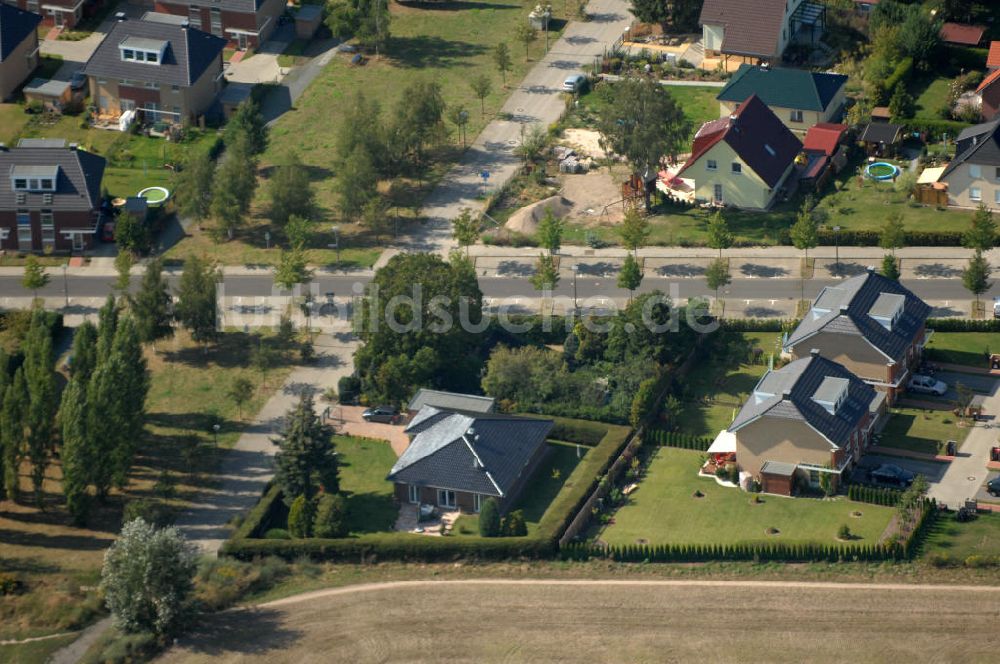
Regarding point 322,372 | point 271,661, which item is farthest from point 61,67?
point 271,661

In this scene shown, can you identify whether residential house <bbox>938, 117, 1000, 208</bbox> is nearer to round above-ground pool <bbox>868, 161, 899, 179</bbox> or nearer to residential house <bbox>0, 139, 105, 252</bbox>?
round above-ground pool <bbox>868, 161, 899, 179</bbox>

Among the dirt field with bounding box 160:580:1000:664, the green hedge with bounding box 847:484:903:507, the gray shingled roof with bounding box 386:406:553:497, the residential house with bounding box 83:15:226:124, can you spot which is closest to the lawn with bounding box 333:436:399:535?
the gray shingled roof with bounding box 386:406:553:497

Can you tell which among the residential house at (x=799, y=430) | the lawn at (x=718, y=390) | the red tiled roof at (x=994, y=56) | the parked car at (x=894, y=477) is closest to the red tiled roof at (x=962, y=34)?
the red tiled roof at (x=994, y=56)

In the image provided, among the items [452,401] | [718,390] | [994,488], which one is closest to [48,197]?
[452,401]

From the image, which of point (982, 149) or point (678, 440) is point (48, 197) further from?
point (982, 149)

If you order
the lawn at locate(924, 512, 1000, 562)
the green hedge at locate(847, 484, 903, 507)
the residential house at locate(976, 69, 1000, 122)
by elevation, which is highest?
the residential house at locate(976, 69, 1000, 122)

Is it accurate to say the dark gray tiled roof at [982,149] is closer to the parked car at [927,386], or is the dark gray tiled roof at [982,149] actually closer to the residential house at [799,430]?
the parked car at [927,386]

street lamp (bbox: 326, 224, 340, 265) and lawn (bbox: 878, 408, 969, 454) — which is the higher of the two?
street lamp (bbox: 326, 224, 340, 265)

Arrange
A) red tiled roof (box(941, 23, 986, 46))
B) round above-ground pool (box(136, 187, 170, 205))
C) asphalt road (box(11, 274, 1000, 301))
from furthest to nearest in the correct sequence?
red tiled roof (box(941, 23, 986, 46))
round above-ground pool (box(136, 187, 170, 205))
asphalt road (box(11, 274, 1000, 301))
